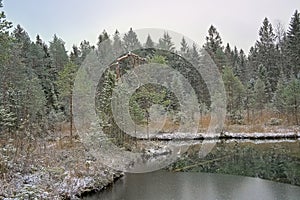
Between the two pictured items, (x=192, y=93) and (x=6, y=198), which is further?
(x=192, y=93)

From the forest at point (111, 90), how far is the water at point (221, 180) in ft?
13.0

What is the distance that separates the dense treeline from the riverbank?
65.5 inches

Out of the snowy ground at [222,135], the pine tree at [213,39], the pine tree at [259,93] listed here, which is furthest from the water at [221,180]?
the pine tree at [213,39]

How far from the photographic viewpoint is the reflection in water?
1110 cm

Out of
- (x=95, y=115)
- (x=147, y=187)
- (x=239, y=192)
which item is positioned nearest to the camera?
(x=239, y=192)

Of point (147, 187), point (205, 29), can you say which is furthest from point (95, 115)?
point (205, 29)

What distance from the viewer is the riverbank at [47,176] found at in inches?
384

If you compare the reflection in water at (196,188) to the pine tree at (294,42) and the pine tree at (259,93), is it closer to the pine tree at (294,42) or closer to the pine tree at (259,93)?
the pine tree at (259,93)

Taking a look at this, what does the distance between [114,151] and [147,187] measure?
5.85m

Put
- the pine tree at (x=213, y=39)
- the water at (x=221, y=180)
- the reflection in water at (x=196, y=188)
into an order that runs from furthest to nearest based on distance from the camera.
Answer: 1. the pine tree at (x=213, y=39)
2. the water at (x=221, y=180)
3. the reflection in water at (x=196, y=188)

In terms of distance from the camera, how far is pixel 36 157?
13.4m

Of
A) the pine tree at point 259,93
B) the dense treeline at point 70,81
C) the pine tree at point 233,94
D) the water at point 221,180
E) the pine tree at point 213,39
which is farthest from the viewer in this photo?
the pine tree at point 213,39

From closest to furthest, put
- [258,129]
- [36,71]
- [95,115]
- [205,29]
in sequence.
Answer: [95,115] < [258,129] < [36,71] < [205,29]

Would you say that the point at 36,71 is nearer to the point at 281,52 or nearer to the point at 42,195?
the point at 42,195
